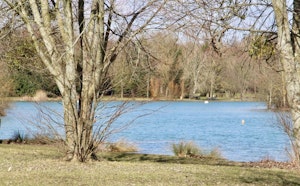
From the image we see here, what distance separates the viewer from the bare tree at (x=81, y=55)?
1147cm

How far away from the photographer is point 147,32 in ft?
40.8

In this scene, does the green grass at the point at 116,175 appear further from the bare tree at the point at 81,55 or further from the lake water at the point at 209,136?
the lake water at the point at 209,136

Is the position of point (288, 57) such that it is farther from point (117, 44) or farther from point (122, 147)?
point (122, 147)

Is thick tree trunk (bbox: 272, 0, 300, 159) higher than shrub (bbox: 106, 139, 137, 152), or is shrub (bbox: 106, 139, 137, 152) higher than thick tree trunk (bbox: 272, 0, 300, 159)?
thick tree trunk (bbox: 272, 0, 300, 159)

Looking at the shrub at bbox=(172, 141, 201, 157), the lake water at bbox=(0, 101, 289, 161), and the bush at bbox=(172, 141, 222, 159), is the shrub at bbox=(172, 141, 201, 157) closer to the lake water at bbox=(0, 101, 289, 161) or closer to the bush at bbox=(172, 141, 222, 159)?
the bush at bbox=(172, 141, 222, 159)

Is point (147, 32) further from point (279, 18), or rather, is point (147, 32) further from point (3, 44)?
point (3, 44)

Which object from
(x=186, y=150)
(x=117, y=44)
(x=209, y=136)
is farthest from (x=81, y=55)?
(x=209, y=136)

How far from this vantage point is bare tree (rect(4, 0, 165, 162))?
11469 mm

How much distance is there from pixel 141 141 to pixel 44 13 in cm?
1517

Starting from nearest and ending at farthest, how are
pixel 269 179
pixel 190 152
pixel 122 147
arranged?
pixel 269 179 → pixel 190 152 → pixel 122 147

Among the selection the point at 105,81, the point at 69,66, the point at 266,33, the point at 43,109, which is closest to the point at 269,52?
the point at 266,33

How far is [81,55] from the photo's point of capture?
12336mm

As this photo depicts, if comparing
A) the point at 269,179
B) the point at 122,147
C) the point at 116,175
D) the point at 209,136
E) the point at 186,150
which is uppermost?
the point at 116,175

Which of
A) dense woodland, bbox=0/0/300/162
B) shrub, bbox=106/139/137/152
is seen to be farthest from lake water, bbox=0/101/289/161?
dense woodland, bbox=0/0/300/162
